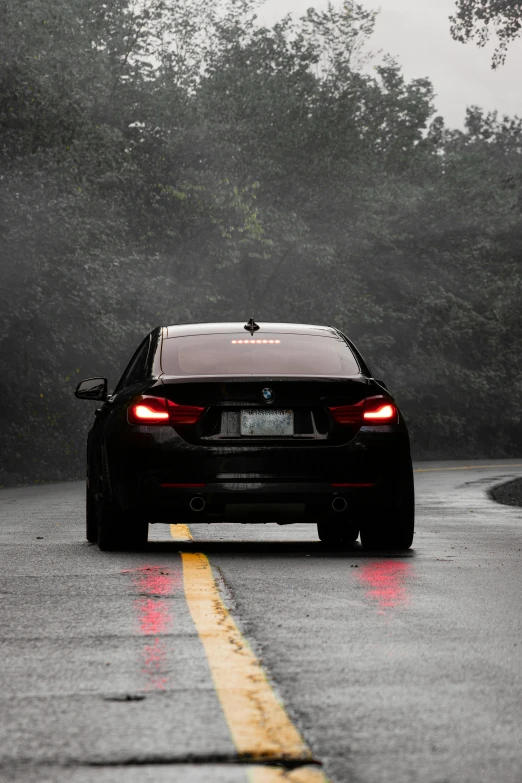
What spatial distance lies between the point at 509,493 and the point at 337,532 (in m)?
11.7

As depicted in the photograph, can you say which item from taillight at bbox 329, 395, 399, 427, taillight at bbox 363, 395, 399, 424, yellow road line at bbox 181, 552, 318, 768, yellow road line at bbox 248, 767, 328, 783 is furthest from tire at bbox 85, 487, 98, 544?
yellow road line at bbox 248, 767, 328, 783

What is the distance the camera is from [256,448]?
10648 mm

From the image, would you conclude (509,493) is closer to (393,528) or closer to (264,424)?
(393,528)

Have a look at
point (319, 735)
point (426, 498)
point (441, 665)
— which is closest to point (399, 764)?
point (319, 735)

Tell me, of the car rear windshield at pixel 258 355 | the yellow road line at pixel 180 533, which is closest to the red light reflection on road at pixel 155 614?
the car rear windshield at pixel 258 355

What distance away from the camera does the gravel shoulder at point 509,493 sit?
21.2 m

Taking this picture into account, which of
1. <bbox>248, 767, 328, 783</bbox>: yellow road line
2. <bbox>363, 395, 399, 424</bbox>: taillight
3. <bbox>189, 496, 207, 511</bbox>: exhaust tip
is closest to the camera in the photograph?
<bbox>248, 767, 328, 783</bbox>: yellow road line

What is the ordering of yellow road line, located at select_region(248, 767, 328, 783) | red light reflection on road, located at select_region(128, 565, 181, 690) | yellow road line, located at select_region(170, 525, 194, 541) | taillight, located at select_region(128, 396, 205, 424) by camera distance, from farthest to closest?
yellow road line, located at select_region(170, 525, 194, 541) < taillight, located at select_region(128, 396, 205, 424) < red light reflection on road, located at select_region(128, 565, 181, 690) < yellow road line, located at select_region(248, 767, 328, 783)

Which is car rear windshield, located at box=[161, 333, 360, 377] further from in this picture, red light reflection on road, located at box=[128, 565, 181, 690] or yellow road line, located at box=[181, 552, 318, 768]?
yellow road line, located at box=[181, 552, 318, 768]

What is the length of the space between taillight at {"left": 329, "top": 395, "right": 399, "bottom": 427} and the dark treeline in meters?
20.9

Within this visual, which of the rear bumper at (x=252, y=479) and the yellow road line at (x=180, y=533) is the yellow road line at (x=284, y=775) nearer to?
the rear bumper at (x=252, y=479)

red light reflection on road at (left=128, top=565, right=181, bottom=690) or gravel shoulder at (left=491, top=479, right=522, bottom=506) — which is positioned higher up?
red light reflection on road at (left=128, top=565, right=181, bottom=690)

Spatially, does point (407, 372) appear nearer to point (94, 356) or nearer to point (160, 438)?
point (94, 356)

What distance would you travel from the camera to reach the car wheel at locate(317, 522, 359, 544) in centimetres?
1234
